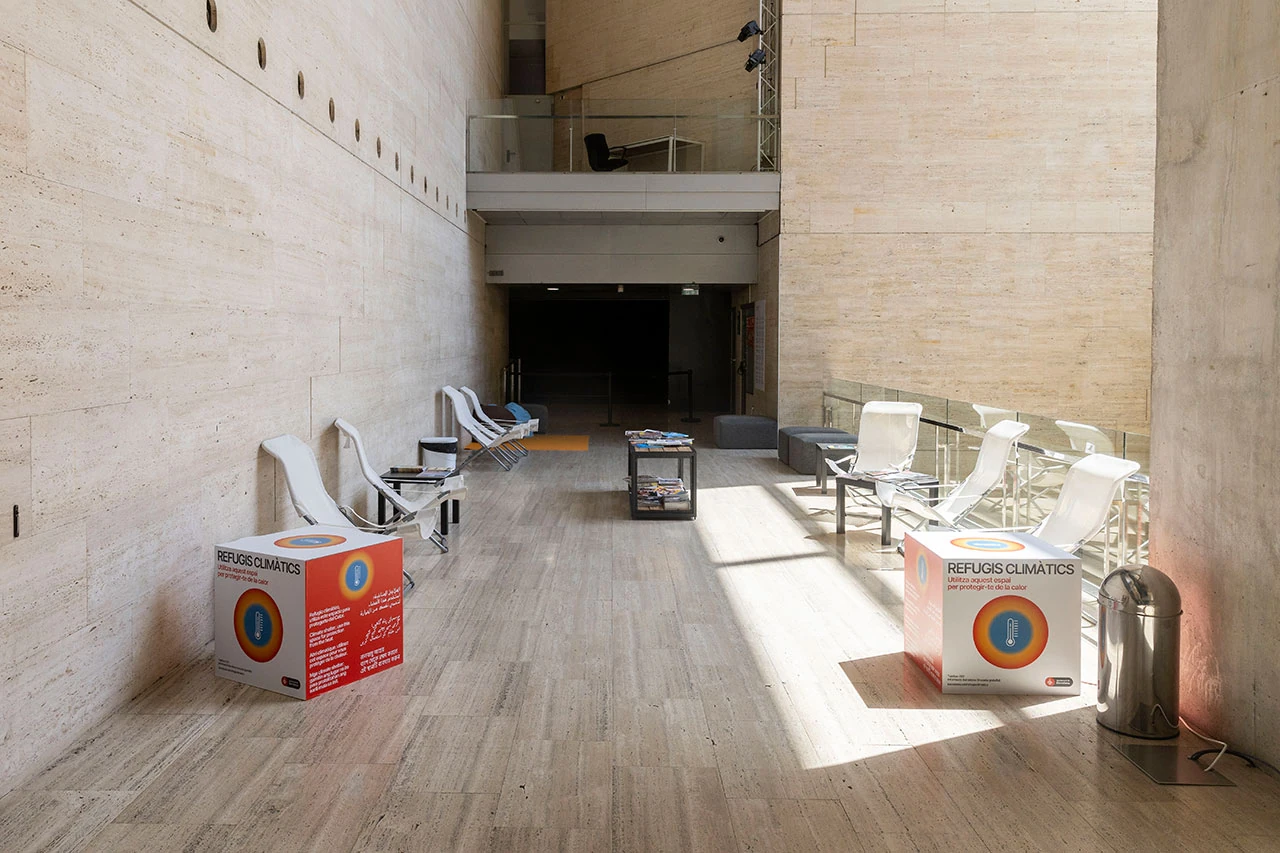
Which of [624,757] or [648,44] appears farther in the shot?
[648,44]

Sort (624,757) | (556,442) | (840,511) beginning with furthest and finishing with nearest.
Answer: (556,442) → (840,511) → (624,757)

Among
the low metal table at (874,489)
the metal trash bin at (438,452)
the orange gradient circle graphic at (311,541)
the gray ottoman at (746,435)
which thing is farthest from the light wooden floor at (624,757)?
the gray ottoman at (746,435)

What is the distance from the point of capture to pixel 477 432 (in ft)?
40.1

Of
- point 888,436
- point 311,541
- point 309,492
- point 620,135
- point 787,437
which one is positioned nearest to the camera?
point 311,541

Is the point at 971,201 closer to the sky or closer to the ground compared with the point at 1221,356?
closer to the sky

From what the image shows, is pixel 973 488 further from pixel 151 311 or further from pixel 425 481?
pixel 151 311

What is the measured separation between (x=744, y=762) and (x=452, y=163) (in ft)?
36.1

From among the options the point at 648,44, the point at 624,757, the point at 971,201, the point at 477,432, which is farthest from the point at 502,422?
the point at 624,757

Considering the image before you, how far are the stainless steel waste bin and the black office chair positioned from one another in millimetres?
11389

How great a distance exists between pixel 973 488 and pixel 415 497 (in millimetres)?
4071

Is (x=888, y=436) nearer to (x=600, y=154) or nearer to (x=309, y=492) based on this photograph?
(x=309, y=492)

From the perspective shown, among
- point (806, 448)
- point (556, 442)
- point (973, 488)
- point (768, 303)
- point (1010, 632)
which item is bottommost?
point (556, 442)

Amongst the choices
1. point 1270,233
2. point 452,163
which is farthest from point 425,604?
point 452,163

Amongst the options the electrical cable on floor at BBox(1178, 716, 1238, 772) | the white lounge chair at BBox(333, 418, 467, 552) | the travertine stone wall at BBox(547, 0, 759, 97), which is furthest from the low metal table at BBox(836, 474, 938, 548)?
the travertine stone wall at BBox(547, 0, 759, 97)
